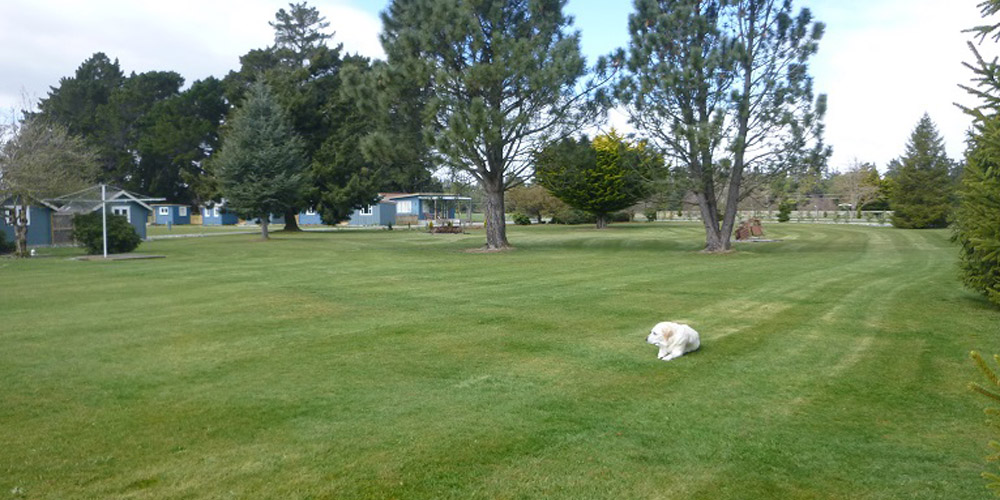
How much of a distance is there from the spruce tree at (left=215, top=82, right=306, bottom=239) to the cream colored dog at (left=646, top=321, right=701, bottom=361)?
30.2m

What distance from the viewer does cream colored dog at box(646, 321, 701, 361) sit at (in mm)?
7473

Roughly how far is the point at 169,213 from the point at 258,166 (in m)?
35.3

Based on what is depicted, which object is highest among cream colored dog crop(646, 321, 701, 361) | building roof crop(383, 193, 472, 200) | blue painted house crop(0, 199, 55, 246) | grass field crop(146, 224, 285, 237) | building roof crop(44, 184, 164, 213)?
building roof crop(383, 193, 472, 200)

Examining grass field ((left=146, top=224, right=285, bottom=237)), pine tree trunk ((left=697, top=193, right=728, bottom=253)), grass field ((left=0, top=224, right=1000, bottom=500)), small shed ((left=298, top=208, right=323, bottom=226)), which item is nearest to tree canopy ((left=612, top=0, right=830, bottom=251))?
pine tree trunk ((left=697, top=193, right=728, bottom=253))

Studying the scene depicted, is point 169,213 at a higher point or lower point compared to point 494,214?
higher

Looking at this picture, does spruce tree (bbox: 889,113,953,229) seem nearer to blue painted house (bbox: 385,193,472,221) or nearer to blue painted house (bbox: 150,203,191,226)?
blue painted house (bbox: 385,193,472,221)

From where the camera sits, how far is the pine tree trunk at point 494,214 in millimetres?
27625

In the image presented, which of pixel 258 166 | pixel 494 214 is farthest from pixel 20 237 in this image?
pixel 494 214

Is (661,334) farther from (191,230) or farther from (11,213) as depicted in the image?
(191,230)

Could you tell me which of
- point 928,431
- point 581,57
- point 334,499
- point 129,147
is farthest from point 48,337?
point 129,147

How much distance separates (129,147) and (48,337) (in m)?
62.9

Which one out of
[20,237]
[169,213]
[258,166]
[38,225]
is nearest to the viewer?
[20,237]

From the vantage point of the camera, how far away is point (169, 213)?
210ft

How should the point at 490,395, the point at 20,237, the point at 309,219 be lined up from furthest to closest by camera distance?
the point at 309,219, the point at 20,237, the point at 490,395
